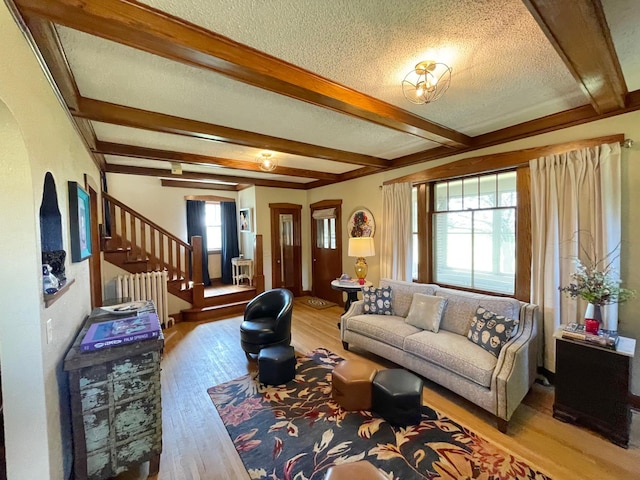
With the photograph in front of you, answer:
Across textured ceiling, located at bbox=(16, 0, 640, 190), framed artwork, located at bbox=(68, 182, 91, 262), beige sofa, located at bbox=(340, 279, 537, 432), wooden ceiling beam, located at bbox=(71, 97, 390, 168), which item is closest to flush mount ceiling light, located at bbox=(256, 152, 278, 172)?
wooden ceiling beam, located at bbox=(71, 97, 390, 168)

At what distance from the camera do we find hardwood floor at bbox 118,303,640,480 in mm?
1896

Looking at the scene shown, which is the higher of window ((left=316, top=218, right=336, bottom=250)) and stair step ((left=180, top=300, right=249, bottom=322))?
window ((left=316, top=218, right=336, bottom=250))

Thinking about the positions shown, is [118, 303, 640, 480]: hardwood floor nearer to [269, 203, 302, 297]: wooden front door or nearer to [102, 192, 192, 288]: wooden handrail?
[102, 192, 192, 288]: wooden handrail

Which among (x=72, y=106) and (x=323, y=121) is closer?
(x=72, y=106)

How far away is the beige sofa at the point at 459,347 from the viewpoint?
2279 millimetres

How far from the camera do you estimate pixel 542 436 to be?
2.18 meters

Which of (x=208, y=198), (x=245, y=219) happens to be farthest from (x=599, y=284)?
(x=208, y=198)

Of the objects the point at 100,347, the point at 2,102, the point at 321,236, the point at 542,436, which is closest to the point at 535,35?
the point at 2,102

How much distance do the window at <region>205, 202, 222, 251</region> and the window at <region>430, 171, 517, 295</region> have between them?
17.2 feet

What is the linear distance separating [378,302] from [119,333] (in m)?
2.86

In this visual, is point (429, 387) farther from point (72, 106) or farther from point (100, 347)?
point (72, 106)

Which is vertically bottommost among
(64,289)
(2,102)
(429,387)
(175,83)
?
(429,387)

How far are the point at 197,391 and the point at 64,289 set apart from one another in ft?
5.76

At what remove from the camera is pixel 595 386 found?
2172 mm
